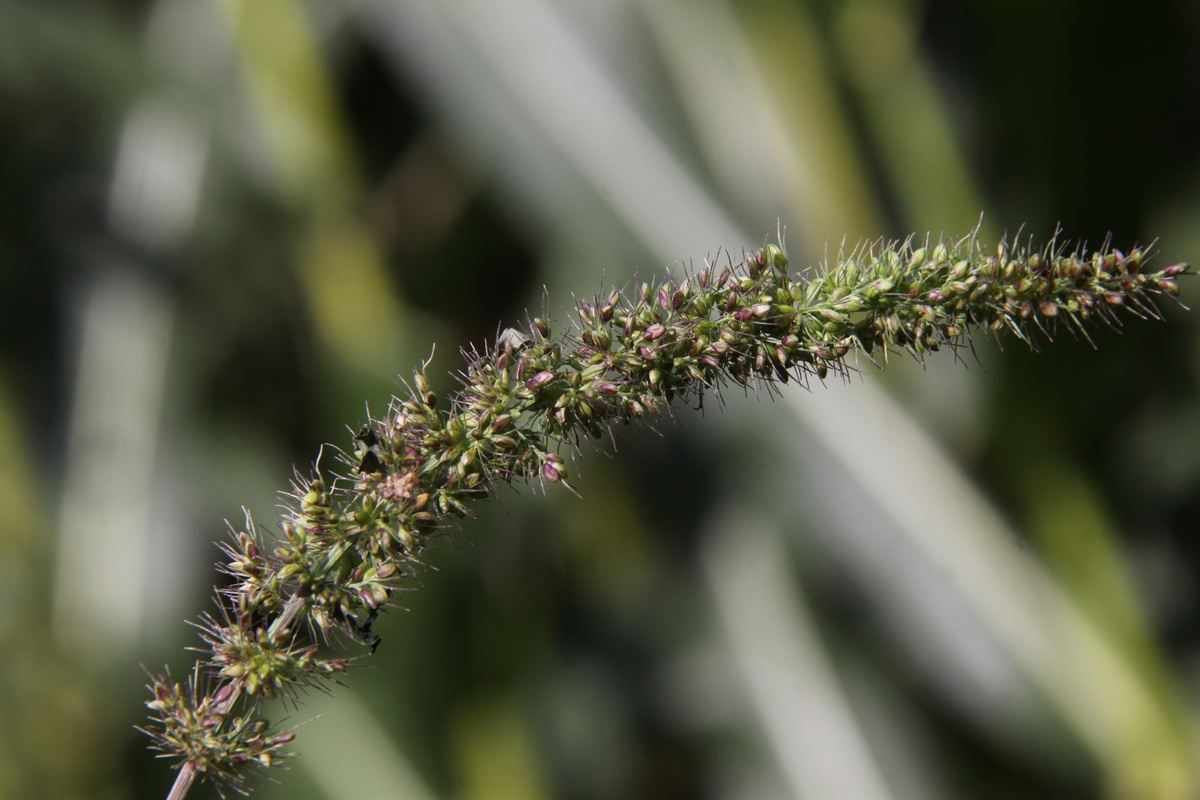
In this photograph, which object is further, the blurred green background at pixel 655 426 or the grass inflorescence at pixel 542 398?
the blurred green background at pixel 655 426

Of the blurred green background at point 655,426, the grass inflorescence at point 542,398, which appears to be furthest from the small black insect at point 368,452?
the blurred green background at point 655,426

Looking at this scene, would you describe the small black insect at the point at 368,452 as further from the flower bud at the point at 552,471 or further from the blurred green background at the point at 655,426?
the blurred green background at the point at 655,426

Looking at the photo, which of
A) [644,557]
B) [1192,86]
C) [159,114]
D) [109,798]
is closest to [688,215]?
[644,557]

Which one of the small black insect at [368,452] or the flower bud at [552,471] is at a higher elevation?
the small black insect at [368,452]

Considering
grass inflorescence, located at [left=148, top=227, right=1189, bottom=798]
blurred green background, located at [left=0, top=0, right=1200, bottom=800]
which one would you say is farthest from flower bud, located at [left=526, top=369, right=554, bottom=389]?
blurred green background, located at [left=0, top=0, right=1200, bottom=800]

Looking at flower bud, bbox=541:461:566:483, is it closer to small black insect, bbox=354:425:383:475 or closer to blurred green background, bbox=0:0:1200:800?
small black insect, bbox=354:425:383:475

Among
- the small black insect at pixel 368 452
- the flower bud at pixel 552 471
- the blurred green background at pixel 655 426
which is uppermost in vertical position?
the blurred green background at pixel 655 426

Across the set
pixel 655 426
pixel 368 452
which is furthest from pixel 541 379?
pixel 655 426
